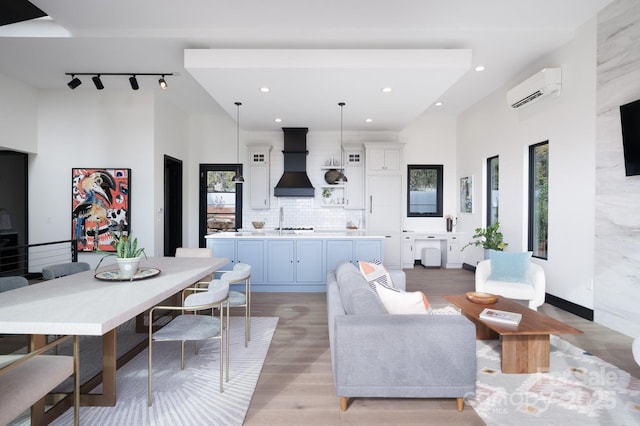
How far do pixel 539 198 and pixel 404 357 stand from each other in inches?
165

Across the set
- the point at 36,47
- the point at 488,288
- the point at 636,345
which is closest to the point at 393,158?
the point at 488,288

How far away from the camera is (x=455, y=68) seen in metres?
4.04

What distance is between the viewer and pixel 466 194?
7.16 m

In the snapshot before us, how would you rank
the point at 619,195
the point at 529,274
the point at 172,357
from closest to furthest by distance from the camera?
the point at 172,357, the point at 619,195, the point at 529,274

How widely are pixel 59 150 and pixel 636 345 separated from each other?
7.87 m

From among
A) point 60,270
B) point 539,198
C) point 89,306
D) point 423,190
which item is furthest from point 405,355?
point 423,190

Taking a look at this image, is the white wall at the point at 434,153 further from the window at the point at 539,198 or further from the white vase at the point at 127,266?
the white vase at the point at 127,266

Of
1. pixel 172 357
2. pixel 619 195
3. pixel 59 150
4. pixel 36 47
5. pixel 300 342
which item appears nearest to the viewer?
pixel 172 357

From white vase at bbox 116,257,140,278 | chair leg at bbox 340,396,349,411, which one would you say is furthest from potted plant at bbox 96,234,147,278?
chair leg at bbox 340,396,349,411

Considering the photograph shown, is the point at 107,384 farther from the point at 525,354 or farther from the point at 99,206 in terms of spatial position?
the point at 99,206

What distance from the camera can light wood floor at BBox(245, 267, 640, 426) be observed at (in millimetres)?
2068

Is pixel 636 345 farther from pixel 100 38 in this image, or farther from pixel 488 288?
pixel 100 38

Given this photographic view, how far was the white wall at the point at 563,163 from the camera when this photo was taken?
3.90 metres

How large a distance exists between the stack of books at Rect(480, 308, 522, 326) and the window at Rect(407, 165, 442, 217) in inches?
199
